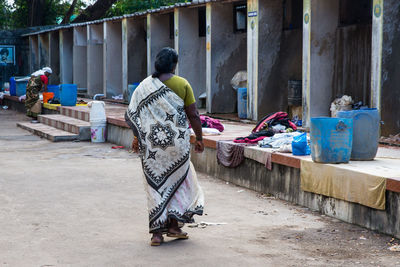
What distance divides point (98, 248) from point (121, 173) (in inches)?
171

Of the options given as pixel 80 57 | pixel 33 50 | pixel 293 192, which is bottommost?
pixel 293 192

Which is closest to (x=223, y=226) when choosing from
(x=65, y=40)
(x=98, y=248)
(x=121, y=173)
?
(x=98, y=248)

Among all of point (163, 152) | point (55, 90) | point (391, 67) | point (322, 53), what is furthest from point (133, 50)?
point (163, 152)

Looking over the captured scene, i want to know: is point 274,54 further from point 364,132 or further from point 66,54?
point 66,54

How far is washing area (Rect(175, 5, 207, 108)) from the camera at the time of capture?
615 inches

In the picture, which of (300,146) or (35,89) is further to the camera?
(35,89)

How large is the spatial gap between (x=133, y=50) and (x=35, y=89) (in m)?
3.03

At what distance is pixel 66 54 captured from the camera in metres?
24.6

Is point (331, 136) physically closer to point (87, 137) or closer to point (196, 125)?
point (196, 125)

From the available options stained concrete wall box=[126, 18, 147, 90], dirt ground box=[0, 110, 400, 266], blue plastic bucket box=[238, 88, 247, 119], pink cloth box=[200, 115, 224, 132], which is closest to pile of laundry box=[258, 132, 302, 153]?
dirt ground box=[0, 110, 400, 266]

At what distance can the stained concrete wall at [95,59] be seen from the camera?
21484 mm

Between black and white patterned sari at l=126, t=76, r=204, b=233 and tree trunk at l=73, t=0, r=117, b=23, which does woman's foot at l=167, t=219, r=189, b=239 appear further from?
tree trunk at l=73, t=0, r=117, b=23

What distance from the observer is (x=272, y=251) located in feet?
17.3

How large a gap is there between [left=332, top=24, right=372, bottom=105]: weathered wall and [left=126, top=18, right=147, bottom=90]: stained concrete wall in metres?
8.63
